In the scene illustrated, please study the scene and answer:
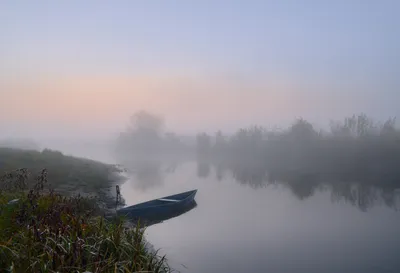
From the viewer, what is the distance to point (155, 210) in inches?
749

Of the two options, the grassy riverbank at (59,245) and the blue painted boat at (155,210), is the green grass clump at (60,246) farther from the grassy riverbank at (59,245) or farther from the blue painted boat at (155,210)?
the blue painted boat at (155,210)

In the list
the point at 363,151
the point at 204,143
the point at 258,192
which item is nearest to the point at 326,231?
the point at 258,192

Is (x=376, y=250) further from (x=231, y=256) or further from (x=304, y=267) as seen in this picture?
(x=231, y=256)

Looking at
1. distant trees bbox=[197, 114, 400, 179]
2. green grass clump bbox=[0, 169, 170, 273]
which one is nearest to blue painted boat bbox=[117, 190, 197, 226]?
green grass clump bbox=[0, 169, 170, 273]

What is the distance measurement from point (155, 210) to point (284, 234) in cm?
788

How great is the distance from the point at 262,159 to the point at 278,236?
59.9 meters

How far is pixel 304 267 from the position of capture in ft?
38.6

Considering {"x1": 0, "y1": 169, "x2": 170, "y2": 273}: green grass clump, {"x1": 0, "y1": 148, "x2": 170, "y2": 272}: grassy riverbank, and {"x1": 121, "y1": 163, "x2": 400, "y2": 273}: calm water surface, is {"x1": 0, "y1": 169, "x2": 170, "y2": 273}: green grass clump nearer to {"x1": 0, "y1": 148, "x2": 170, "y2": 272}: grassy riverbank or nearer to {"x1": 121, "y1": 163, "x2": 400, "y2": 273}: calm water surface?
{"x1": 0, "y1": 148, "x2": 170, "y2": 272}: grassy riverbank

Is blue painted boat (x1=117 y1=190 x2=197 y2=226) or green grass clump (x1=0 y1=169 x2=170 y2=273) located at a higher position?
green grass clump (x1=0 y1=169 x2=170 y2=273)

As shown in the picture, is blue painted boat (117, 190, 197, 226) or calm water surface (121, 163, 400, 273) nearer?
calm water surface (121, 163, 400, 273)

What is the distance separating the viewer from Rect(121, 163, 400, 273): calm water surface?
40.0 ft

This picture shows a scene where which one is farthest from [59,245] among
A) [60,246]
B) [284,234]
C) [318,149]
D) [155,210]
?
[318,149]

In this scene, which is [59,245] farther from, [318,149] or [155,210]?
[318,149]

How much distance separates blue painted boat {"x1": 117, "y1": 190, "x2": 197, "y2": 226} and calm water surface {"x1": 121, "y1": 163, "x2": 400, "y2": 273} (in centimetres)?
59
